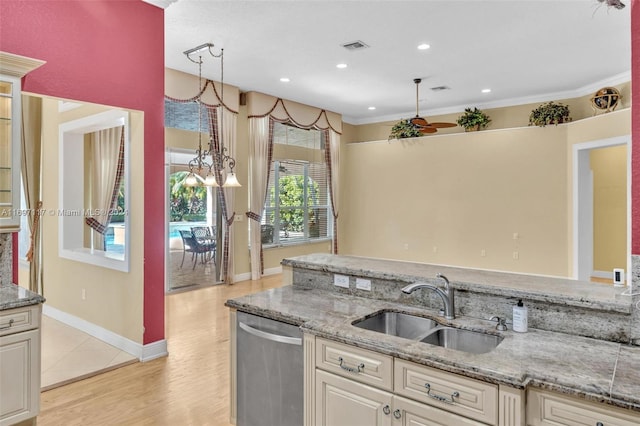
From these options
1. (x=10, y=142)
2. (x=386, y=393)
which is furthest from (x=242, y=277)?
(x=386, y=393)

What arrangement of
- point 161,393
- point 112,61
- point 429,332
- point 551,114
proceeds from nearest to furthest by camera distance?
1. point 429,332
2. point 161,393
3. point 112,61
4. point 551,114

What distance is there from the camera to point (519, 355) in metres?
1.65

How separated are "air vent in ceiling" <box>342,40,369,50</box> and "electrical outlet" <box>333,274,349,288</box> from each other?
11.0ft

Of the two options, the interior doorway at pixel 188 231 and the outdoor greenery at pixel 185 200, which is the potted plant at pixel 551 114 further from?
the outdoor greenery at pixel 185 200

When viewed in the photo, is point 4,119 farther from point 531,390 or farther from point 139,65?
point 531,390

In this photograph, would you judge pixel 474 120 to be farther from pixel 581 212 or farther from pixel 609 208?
pixel 609 208

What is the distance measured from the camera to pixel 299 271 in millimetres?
2906

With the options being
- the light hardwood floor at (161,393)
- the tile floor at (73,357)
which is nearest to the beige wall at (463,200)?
the light hardwood floor at (161,393)

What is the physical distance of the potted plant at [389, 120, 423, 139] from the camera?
8.42 m

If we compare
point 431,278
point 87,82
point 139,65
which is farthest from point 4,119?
point 431,278

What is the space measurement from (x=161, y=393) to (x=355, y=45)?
4311 mm

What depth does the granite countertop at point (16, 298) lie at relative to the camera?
8.07 ft

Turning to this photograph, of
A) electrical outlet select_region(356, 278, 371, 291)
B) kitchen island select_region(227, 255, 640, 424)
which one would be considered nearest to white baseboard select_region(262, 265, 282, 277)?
kitchen island select_region(227, 255, 640, 424)

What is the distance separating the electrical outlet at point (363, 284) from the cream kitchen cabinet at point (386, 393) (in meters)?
0.65
